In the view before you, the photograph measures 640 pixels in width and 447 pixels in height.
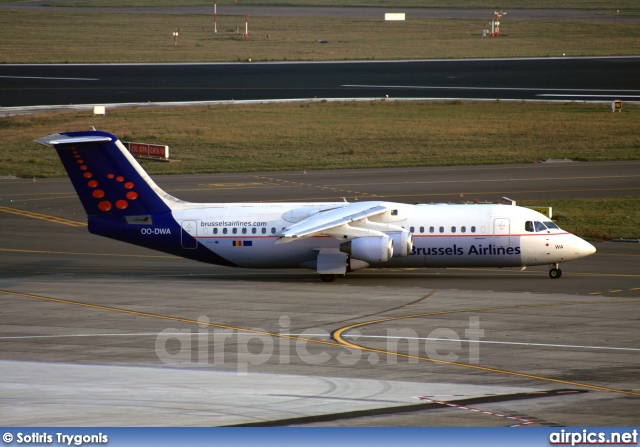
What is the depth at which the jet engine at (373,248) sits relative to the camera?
4091cm

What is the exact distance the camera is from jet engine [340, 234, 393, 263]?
1610 inches

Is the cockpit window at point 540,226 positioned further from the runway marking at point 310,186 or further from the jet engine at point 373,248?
the runway marking at point 310,186

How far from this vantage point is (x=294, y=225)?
41594 millimetres

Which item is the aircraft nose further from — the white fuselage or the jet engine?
the jet engine

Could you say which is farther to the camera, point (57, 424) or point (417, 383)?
point (417, 383)

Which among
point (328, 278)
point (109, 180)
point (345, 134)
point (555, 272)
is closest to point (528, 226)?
point (555, 272)

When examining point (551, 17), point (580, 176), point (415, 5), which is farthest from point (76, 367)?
point (415, 5)

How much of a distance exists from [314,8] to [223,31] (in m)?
36.1

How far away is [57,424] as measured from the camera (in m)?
18.7

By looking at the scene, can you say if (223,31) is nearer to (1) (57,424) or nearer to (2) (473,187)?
(2) (473,187)

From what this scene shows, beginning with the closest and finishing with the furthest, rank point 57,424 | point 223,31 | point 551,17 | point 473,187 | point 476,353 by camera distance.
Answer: point 57,424 < point 476,353 < point 473,187 < point 223,31 < point 551,17

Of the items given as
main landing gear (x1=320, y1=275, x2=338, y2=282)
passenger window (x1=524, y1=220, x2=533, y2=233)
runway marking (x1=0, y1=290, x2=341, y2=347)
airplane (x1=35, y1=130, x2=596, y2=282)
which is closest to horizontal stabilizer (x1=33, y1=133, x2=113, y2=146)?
airplane (x1=35, y1=130, x2=596, y2=282)

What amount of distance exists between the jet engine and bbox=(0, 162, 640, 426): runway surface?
1.19 m

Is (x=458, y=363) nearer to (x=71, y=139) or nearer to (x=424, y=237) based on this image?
(x=424, y=237)
